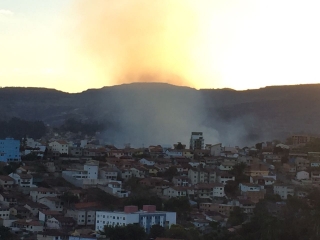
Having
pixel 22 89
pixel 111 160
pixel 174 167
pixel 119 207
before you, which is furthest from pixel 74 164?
pixel 22 89

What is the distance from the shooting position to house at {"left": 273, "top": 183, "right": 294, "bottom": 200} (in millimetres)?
39219

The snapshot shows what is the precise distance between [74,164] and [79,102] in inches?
3038

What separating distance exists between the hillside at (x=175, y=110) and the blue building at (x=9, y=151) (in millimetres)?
33483

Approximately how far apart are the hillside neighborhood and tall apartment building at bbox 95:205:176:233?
42mm

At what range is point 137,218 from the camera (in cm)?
3206

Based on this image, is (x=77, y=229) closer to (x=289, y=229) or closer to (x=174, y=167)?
(x=289, y=229)

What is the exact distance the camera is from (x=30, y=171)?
134 ft

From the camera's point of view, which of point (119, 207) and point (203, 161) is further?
point (203, 161)

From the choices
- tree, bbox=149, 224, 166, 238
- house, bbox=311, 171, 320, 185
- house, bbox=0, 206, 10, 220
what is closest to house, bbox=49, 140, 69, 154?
house, bbox=0, 206, 10, 220

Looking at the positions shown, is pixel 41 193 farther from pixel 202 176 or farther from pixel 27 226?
pixel 202 176

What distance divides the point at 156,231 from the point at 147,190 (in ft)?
26.4

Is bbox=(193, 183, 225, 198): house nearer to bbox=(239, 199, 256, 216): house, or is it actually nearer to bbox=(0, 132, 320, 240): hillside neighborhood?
bbox=(0, 132, 320, 240): hillside neighborhood

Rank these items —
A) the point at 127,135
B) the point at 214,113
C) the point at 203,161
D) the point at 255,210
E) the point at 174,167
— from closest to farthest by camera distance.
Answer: the point at 255,210 < the point at 174,167 < the point at 203,161 < the point at 127,135 < the point at 214,113

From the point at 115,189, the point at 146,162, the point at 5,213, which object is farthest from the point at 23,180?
the point at 146,162
